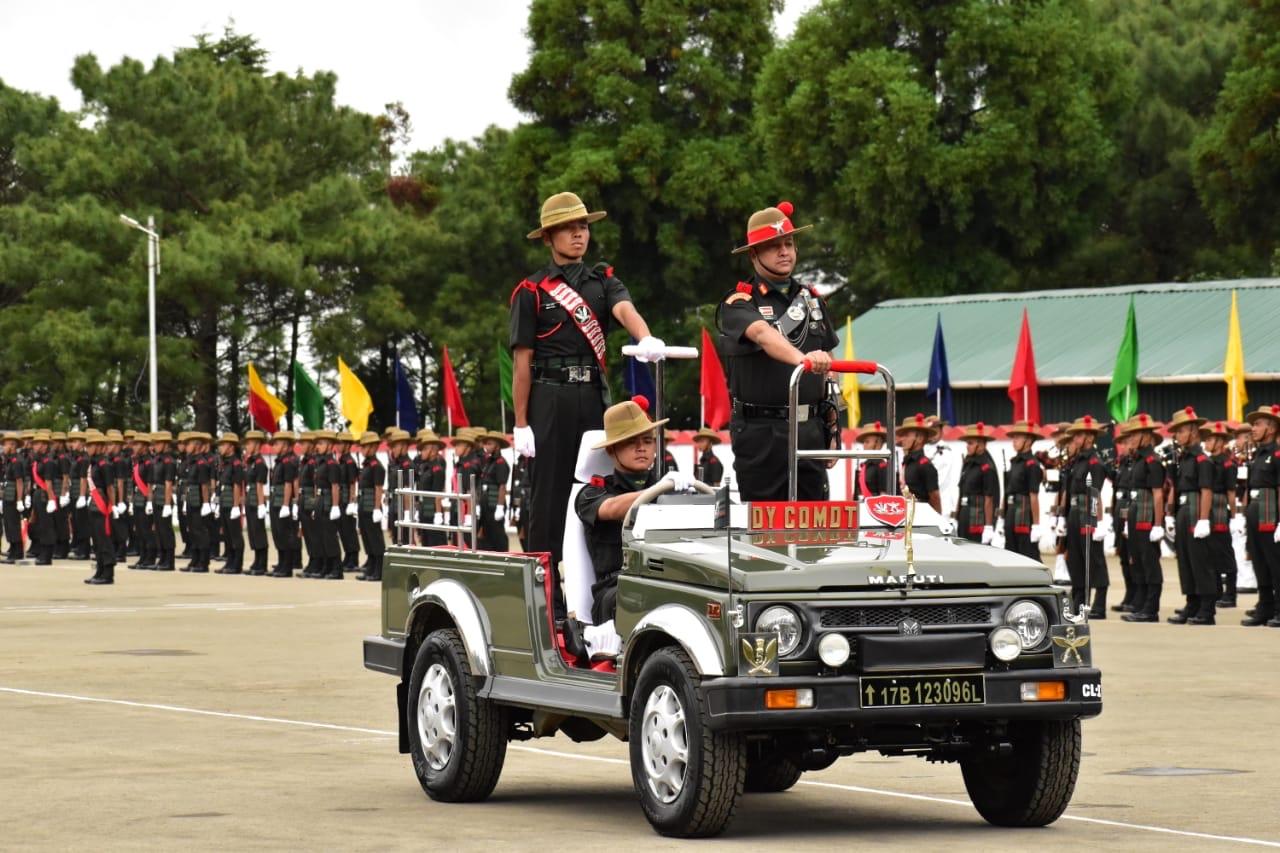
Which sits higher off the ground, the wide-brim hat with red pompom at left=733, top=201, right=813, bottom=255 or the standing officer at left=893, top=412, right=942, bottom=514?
the wide-brim hat with red pompom at left=733, top=201, right=813, bottom=255

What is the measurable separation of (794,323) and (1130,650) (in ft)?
32.5

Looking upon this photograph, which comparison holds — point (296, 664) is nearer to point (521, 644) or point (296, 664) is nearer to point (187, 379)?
point (521, 644)

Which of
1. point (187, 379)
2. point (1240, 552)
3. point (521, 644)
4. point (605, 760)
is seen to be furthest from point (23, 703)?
point (187, 379)

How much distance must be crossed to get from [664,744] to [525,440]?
7.70 feet

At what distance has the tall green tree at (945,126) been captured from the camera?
58.5 m

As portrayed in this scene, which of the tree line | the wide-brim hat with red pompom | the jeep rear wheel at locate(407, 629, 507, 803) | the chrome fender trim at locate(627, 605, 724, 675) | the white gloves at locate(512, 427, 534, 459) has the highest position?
the tree line

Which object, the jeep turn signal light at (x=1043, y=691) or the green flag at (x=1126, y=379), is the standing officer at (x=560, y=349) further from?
the green flag at (x=1126, y=379)

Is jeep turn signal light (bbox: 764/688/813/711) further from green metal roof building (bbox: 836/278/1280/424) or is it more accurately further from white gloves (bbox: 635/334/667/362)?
green metal roof building (bbox: 836/278/1280/424)

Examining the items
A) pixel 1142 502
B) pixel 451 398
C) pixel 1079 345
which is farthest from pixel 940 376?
pixel 1142 502

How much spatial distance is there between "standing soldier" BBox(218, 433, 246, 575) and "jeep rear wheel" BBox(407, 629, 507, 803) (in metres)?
26.9

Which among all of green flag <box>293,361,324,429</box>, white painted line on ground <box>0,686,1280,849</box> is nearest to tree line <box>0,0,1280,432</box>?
green flag <box>293,361,324,429</box>

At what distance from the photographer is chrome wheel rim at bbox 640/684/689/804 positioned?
939 cm

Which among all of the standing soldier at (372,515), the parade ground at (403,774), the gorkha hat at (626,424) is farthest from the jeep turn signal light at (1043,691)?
the standing soldier at (372,515)

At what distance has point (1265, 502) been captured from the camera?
23.3m
